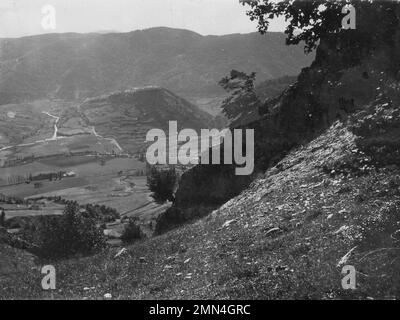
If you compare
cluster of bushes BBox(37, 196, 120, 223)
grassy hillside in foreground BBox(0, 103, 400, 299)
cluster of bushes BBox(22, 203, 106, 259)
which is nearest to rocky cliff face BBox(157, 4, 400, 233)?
grassy hillside in foreground BBox(0, 103, 400, 299)

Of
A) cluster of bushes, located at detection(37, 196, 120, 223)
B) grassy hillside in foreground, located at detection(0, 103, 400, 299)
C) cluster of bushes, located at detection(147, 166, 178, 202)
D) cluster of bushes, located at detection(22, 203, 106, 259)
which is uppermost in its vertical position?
grassy hillside in foreground, located at detection(0, 103, 400, 299)

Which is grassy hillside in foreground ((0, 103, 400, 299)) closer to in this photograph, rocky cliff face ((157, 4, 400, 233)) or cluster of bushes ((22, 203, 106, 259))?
rocky cliff face ((157, 4, 400, 233))

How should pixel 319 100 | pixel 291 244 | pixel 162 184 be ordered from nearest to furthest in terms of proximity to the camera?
pixel 291 244, pixel 319 100, pixel 162 184

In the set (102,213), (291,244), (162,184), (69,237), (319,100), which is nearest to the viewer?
(291,244)

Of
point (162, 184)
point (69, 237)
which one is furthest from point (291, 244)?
point (69, 237)

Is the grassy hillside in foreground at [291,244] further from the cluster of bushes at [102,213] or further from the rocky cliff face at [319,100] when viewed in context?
the cluster of bushes at [102,213]

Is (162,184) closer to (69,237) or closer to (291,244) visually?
(69,237)
